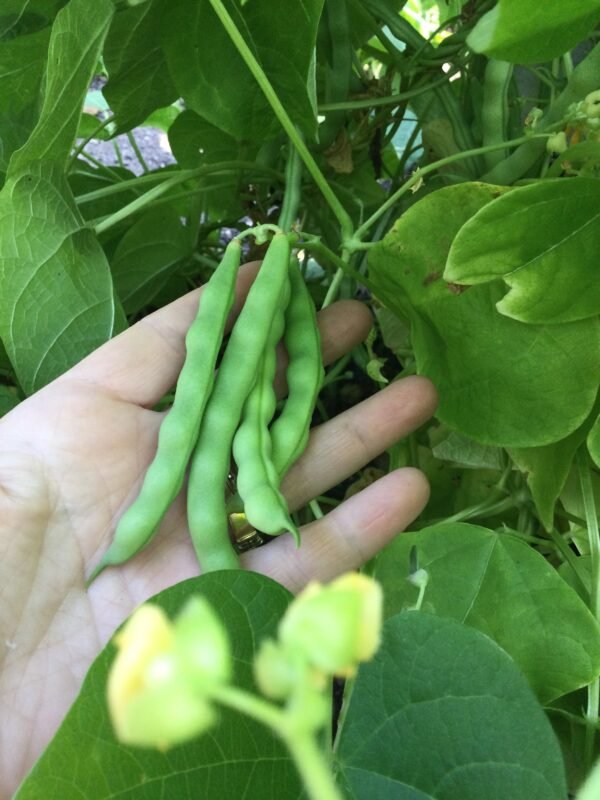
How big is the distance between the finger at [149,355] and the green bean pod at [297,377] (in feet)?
0.25

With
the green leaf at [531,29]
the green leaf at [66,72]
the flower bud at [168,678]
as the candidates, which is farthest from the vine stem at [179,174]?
the flower bud at [168,678]

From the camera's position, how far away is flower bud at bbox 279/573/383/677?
21 centimetres

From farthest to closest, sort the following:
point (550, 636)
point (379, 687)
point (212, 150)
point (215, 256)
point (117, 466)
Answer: point (215, 256) < point (212, 150) < point (117, 466) < point (550, 636) < point (379, 687)

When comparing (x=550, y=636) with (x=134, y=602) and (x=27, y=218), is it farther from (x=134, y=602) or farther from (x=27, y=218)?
(x=27, y=218)

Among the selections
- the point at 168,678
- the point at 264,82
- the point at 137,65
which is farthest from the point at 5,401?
the point at 168,678

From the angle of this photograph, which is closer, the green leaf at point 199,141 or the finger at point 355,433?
the finger at point 355,433

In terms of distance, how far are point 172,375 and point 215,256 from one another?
500 mm

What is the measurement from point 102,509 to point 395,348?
51 centimetres

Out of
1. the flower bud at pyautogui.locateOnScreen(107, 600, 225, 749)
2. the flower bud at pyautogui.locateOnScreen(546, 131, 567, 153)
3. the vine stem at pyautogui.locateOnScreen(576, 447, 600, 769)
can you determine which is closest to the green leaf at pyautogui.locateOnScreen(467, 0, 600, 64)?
the flower bud at pyautogui.locateOnScreen(546, 131, 567, 153)

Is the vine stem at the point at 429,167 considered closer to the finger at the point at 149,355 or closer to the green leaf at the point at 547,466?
the finger at the point at 149,355

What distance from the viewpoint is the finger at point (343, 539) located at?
35.9 inches

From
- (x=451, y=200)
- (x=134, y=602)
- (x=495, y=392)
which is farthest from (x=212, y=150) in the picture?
(x=134, y=602)

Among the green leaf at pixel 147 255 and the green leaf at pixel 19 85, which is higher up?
the green leaf at pixel 19 85

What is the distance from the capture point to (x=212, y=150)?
1222 millimetres
